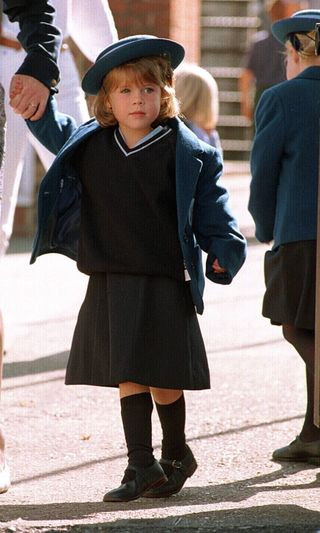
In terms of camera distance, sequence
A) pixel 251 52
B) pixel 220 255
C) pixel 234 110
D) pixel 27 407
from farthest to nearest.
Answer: pixel 234 110 < pixel 251 52 < pixel 27 407 < pixel 220 255

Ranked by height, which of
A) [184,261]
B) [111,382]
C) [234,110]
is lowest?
[234,110]

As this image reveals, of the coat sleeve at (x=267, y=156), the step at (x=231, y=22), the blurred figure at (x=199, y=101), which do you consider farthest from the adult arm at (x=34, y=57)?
the step at (x=231, y=22)

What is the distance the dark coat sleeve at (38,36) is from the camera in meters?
4.61

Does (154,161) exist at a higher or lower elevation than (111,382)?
higher

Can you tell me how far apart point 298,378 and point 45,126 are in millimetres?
2346

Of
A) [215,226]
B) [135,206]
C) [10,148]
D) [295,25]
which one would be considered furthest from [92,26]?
[215,226]

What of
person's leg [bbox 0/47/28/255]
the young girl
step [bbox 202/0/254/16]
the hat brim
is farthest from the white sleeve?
step [bbox 202/0/254/16]

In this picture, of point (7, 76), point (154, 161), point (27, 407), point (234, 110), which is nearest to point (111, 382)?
point (154, 161)

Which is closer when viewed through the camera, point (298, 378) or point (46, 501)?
point (46, 501)

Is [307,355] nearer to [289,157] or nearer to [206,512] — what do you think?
[289,157]

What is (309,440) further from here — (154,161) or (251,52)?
(251,52)

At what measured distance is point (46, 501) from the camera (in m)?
4.46

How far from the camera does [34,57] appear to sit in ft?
15.2

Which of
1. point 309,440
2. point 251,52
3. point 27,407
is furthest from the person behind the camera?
point 251,52
